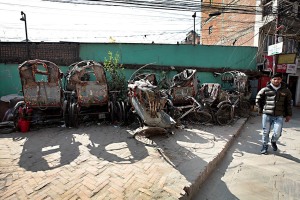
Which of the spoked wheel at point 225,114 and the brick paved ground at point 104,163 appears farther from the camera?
the spoked wheel at point 225,114

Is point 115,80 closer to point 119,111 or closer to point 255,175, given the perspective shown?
point 119,111

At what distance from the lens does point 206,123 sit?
23.4 ft

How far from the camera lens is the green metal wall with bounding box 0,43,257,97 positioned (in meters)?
10.5

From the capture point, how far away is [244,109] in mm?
9180

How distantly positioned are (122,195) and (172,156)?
1.69 meters

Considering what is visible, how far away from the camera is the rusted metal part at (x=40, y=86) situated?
5.95 metres

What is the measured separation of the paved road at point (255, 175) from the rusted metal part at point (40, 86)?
5408 mm

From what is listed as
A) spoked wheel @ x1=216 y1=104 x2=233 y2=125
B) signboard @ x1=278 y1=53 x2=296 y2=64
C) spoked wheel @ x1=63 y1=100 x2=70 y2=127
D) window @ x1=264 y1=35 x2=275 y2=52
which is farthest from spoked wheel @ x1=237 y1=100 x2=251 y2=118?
spoked wheel @ x1=63 y1=100 x2=70 y2=127

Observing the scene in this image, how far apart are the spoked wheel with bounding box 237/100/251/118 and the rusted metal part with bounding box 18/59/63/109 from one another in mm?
7873

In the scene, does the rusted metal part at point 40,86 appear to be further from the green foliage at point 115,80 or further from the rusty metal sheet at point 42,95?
the green foliage at point 115,80

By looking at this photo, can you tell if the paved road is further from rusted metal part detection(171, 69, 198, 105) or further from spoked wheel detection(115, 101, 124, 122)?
spoked wheel detection(115, 101, 124, 122)

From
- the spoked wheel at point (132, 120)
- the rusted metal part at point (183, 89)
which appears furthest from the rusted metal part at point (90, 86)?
the rusted metal part at point (183, 89)

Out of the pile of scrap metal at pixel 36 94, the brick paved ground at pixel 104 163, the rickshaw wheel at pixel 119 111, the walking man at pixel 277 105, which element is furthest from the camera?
the rickshaw wheel at pixel 119 111

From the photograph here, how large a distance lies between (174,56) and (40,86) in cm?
766
